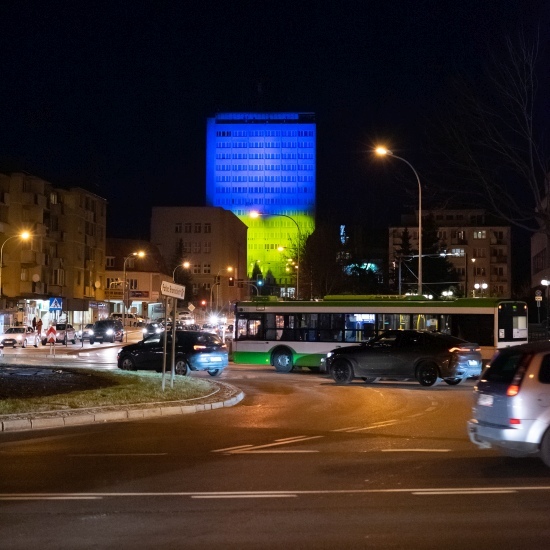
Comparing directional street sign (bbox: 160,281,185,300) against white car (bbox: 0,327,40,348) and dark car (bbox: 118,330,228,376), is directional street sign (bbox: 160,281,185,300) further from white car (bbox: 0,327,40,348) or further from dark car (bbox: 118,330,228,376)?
white car (bbox: 0,327,40,348)

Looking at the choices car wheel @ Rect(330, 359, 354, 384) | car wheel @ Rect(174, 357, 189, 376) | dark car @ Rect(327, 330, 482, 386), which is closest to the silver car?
dark car @ Rect(327, 330, 482, 386)

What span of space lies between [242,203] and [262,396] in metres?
139

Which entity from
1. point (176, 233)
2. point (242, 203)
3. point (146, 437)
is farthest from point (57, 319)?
point (242, 203)

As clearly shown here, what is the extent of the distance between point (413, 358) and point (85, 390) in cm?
1085

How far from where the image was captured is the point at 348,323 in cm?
3209

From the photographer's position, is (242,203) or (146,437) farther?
(242,203)

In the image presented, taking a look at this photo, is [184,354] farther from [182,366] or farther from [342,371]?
[342,371]

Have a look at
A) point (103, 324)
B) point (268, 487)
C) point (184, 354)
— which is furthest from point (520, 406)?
point (103, 324)

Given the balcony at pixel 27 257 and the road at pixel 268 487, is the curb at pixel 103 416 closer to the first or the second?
the road at pixel 268 487

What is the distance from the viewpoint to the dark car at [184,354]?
2956 cm

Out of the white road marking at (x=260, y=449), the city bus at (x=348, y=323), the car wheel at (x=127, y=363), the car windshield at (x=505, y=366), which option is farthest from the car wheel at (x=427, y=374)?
the car windshield at (x=505, y=366)

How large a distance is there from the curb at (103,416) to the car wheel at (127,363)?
10.7m

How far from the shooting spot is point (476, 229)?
356 ft

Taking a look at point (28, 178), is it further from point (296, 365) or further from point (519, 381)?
point (519, 381)
